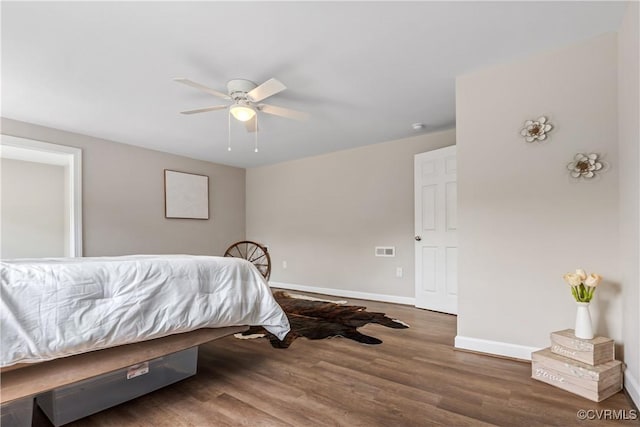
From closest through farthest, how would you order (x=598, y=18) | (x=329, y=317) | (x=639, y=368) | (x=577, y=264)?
(x=639, y=368) → (x=598, y=18) → (x=577, y=264) → (x=329, y=317)

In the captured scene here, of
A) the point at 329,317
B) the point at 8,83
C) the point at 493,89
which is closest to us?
the point at 493,89

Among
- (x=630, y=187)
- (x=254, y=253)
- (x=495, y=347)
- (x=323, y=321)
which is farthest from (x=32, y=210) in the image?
(x=630, y=187)

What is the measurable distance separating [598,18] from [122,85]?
11.2 ft

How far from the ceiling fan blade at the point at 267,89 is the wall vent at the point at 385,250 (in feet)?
9.03

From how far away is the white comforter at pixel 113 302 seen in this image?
1.29m

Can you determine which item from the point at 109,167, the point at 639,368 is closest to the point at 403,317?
the point at 639,368

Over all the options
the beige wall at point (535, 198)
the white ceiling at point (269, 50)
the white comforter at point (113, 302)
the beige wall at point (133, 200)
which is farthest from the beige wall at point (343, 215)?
the white comforter at point (113, 302)

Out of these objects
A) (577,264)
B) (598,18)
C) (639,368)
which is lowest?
(639,368)

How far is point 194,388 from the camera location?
6.31ft

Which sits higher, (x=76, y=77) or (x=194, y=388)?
(x=76, y=77)

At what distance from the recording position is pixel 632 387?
1.73 m

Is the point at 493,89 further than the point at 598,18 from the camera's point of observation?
Yes

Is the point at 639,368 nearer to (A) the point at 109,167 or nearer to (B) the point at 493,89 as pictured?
(B) the point at 493,89

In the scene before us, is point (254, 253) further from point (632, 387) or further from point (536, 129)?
point (632, 387)
